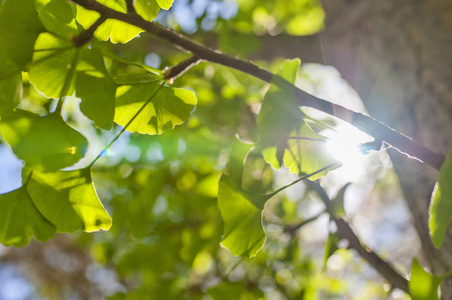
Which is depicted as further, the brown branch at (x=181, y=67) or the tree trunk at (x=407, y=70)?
the tree trunk at (x=407, y=70)

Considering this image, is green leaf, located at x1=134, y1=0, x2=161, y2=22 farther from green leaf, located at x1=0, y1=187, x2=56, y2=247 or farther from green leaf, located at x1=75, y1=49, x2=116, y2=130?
green leaf, located at x1=0, y1=187, x2=56, y2=247

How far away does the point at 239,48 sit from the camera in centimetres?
97

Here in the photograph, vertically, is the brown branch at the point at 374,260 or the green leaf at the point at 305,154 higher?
the green leaf at the point at 305,154

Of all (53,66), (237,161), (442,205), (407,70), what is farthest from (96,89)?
(407,70)

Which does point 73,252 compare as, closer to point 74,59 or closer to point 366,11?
point 366,11

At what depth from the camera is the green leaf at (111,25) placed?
0.28 meters

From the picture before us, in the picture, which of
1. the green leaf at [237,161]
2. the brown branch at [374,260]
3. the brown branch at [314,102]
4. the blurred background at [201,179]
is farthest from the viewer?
the blurred background at [201,179]

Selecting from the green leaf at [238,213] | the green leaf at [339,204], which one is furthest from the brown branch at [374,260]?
the green leaf at [238,213]

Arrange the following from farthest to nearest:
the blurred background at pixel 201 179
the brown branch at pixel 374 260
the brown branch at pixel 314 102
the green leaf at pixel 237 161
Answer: the blurred background at pixel 201 179 → the brown branch at pixel 374 260 → the green leaf at pixel 237 161 → the brown branch at pixel 314 102

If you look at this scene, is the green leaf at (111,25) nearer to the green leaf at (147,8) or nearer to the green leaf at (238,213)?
the green leaf at (147,8)

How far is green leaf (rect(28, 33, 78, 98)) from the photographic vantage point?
0.91 ft

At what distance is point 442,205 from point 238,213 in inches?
6.6

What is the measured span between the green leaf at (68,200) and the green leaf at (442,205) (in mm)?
271

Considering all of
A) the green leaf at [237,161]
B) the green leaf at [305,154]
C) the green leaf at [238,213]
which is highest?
the green leaf at [305,154]
